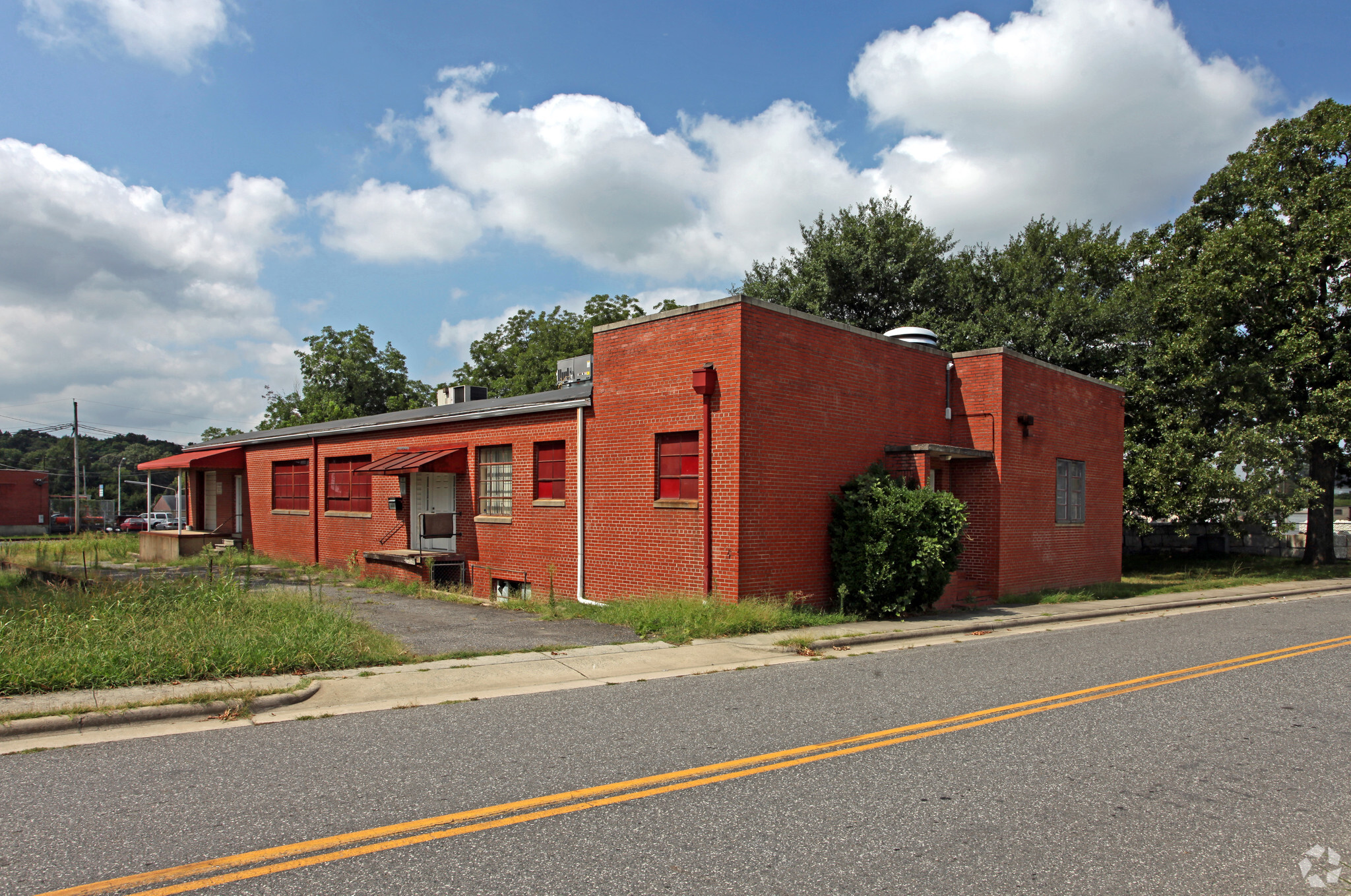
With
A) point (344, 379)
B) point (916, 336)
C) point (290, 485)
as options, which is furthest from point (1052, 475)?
point (344, 379)

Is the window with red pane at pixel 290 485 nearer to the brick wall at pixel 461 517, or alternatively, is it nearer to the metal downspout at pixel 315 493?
the brick wall at pixel 461 517

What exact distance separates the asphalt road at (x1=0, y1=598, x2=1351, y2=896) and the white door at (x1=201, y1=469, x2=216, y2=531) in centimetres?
2366

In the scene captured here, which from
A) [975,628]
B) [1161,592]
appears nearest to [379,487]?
[975,628]

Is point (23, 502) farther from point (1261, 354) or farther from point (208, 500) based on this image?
point (1261, 354)

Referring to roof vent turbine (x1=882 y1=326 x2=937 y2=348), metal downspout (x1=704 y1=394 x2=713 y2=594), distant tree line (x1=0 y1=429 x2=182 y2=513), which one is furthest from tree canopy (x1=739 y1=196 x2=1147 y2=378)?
distant tree line (x1=0 y1=429 x2=182 y2=513)

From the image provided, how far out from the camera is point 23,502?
6462 centimetres

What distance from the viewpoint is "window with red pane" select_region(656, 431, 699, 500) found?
14.1m

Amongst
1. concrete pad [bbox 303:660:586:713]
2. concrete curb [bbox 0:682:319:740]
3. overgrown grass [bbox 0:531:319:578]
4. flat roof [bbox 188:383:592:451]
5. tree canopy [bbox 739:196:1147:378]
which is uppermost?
tree canopy [bbox 739:196:1147:378]

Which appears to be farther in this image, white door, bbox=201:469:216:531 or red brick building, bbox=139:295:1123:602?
white door, bbox=201:469:216:531

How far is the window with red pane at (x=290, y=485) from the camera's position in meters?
24.0

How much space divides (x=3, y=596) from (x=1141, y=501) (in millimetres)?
28376

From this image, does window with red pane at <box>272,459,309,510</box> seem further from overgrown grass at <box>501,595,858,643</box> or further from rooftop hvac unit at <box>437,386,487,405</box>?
overgrown grass at <box>501,595,858,643</box>

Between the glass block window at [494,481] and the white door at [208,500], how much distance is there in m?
14.2

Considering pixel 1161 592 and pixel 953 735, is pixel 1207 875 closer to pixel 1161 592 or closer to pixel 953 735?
pixel 953 735
